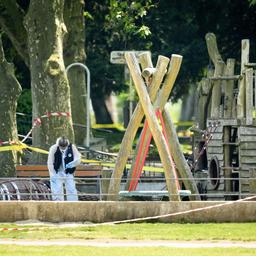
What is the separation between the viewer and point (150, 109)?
24.7 meters

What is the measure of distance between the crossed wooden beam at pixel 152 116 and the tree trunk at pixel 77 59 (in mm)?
13297

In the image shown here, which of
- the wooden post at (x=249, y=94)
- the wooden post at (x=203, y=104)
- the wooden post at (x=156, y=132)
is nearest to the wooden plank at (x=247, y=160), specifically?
the wooden post at (x=249, y=94)

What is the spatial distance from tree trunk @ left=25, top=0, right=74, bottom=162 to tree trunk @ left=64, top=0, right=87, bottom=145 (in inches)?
240

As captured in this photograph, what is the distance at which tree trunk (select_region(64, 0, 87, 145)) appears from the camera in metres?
39.3

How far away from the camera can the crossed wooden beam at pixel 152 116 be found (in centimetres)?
2469

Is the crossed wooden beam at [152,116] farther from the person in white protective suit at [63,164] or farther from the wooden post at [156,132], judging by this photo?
the person in white protective suit at [63,164]

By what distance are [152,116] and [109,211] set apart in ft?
6.53

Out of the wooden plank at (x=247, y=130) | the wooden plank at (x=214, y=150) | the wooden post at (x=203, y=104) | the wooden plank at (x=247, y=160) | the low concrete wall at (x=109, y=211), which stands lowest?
the low concrete wall at (x=109, y=211)

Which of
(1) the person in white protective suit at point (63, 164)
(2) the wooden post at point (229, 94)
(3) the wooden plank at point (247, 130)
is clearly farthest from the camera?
(2) the wooden post at point (229, 94)

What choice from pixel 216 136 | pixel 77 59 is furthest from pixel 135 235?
pixel 77 59

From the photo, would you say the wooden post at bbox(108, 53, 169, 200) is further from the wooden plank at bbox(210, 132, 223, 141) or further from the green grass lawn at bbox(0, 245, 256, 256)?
the green grass lawn at bbox(0, 245, 256, 256)

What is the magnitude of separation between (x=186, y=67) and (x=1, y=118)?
19.5 meters

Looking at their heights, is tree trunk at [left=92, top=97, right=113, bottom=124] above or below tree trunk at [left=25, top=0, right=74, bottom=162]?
below

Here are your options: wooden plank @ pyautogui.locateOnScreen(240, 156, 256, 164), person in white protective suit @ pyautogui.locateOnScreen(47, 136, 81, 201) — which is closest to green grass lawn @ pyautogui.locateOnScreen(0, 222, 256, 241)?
person in white protective suit @ pyautogui.locateOnScreen(47, 136, 81, 201)
